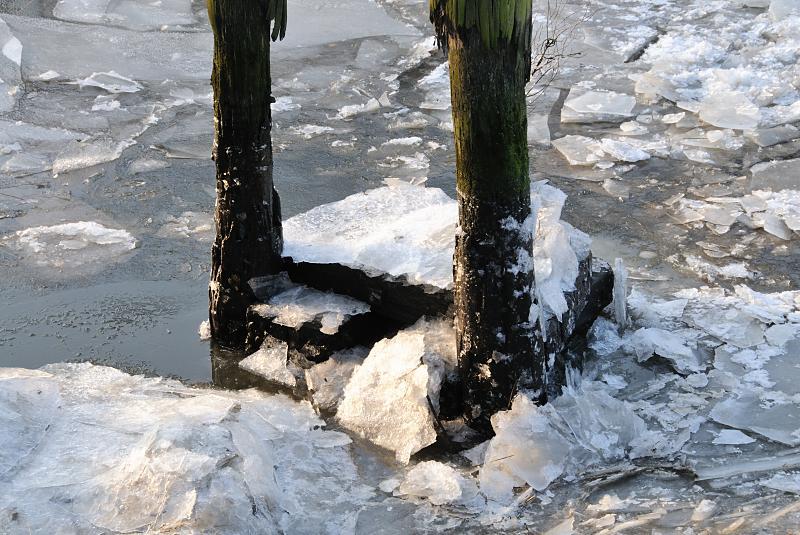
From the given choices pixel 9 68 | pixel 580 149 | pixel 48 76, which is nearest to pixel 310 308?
pixel 580 149

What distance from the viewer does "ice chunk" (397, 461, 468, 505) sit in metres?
3.74

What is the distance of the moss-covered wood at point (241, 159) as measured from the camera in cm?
461

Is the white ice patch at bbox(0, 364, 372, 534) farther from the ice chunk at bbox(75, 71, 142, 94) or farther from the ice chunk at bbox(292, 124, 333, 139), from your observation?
the ice chunk at bbox(75, 71, 142, 94)

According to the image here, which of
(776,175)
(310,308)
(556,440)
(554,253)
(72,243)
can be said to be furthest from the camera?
(776,175)

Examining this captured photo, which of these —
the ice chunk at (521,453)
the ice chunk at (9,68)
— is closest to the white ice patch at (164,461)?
the ice chunk at (521,453)

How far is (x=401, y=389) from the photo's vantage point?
14.0 feet

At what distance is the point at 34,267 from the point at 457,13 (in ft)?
12.3

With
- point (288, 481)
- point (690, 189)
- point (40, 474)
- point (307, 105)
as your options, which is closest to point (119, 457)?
point (40, 474)

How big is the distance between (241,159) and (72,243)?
7.16 feet

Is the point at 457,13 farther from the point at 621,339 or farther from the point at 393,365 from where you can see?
the point at 621,339

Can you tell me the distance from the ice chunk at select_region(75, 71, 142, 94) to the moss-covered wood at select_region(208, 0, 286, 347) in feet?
15.7

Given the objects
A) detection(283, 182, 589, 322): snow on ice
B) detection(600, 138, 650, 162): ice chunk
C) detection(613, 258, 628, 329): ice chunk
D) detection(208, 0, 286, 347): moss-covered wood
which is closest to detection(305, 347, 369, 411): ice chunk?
detection(283, 182, 589, 322): snow on ice

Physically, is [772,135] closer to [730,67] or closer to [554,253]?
[730,67]

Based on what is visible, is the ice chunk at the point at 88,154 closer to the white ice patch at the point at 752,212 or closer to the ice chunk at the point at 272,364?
the ice chunk at the point at 272,364
